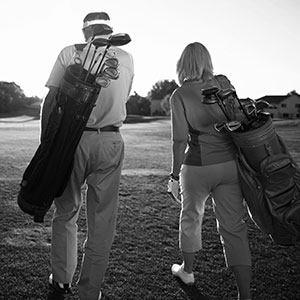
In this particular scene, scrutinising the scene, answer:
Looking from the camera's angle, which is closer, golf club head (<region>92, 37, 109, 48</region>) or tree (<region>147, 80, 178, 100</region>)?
golf club head (<region>92, 37, 109, 48</region>)

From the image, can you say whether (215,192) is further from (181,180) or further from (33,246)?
(33,246)

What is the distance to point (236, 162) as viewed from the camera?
11.8 feet

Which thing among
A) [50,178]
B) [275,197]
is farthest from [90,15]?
[275,197]

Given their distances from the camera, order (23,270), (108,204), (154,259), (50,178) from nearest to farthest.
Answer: (50,178) → (108,204) → (23,270) → (154,259)

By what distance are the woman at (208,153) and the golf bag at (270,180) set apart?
0.14 m

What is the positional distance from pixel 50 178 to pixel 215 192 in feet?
4.50

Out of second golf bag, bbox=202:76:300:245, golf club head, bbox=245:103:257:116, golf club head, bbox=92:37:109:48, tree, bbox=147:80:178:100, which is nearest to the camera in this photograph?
golf club head, bbox=92:37:109:48

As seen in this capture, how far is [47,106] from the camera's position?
325 centimetres

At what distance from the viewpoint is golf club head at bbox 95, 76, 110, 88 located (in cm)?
318

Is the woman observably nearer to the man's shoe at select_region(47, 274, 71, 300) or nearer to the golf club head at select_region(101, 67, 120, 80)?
the golf club head at select_region(101, 67, 120, 80)

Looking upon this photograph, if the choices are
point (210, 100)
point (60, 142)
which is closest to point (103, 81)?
point (60, 142)

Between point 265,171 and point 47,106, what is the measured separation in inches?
69.2

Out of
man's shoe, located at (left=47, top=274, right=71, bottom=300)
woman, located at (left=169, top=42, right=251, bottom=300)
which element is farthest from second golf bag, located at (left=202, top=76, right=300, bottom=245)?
man's shoe, located at (left=47, top=274, right=71, bottom=300)

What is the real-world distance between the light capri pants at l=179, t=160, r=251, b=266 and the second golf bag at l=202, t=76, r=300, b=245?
85 mm
